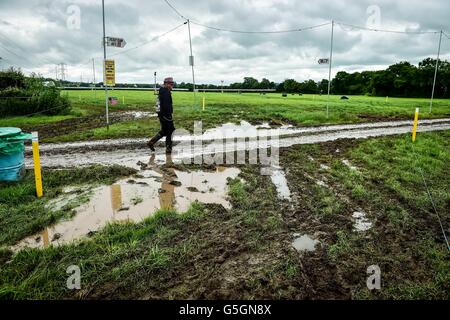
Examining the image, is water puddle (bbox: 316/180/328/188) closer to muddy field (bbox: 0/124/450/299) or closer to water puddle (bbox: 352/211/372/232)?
muddy field (bbox: 0/124/450/299)

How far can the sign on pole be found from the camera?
13.6 meters

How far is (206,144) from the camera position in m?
11.7

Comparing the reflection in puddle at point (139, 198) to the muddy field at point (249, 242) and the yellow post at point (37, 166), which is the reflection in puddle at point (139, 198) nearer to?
the muddy field at point (249, 242)

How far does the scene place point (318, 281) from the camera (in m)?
3.49

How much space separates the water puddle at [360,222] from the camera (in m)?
4.85

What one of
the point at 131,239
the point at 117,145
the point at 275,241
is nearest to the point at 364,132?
the point at 117,145

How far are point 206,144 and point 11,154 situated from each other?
20.9ft

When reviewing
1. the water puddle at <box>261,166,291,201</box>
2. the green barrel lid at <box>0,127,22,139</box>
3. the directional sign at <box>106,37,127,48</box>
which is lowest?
the water puddle at <box>261,166,291,201</box>

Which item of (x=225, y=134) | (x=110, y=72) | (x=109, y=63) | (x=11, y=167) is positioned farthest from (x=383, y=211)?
(x=109, y=63)

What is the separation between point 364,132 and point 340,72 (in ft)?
381

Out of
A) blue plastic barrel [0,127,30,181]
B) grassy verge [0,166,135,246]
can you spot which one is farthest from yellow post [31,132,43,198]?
blue plastic barrel [0,127,30,181]

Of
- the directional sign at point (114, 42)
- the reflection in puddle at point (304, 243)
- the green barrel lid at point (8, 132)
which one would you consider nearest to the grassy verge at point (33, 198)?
→ the green barrel lid at point (8, 132)

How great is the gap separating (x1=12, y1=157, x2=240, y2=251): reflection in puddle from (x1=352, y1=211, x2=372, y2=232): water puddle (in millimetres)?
2229
